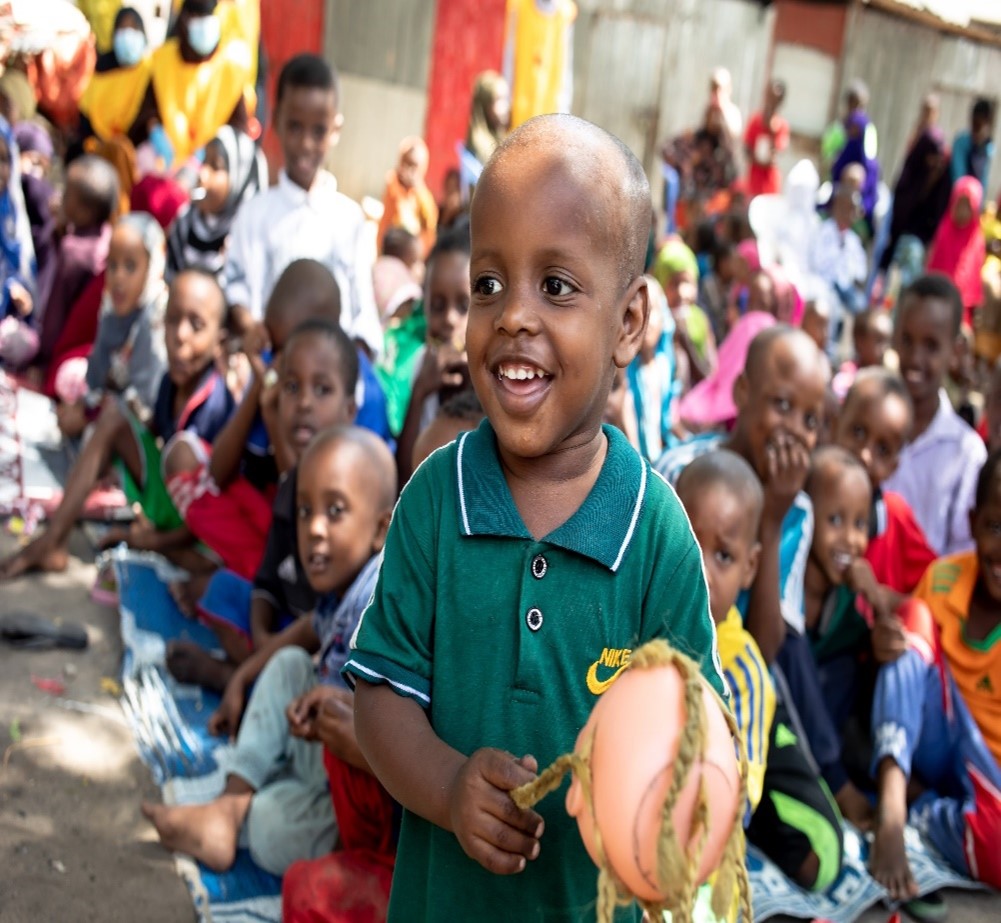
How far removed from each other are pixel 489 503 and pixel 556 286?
265 millimetres

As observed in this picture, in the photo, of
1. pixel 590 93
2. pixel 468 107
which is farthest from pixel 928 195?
pixel 468 107

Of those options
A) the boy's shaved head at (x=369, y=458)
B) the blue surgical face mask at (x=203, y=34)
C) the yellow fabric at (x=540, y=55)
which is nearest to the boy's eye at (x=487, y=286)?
the boy's shaved head at (x=369, y=458)

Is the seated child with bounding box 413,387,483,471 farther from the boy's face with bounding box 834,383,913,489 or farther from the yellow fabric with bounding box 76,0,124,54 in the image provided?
the yellow fabric with bounding box 76,0,124,54

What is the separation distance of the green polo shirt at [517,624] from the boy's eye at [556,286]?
229 millimetres

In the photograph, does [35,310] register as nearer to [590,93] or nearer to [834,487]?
[834,487]

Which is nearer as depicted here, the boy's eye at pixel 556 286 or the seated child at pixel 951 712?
the boy's eye at pixel 556 286

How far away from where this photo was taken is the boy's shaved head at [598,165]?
1296 millimetres

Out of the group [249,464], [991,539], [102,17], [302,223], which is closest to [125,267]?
[302,223]

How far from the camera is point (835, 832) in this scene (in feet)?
9.19

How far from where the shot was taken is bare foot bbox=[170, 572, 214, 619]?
12.5 ft

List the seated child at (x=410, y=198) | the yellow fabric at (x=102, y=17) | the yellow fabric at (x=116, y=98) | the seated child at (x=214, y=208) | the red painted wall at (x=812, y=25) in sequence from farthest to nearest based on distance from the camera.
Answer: the red painted wall at (x=812, y=25) < the seated child at (x=410, y=198) < the yellow fabric at (x=102, y=17) < the yellow fabric at (x=116, y=98) < the seated child at (x=214, y=208)

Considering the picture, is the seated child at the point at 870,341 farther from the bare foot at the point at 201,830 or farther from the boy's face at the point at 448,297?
the bare foot at the point at 201,830

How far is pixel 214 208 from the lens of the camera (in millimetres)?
5336

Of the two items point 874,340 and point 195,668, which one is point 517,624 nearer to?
point 195,668
